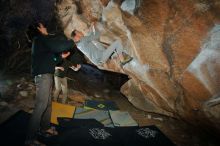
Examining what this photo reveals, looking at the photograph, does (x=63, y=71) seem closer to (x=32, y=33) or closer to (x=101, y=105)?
(x=101, y=105)

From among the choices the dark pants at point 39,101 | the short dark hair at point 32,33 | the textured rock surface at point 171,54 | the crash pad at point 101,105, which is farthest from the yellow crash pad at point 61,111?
the short dark hair at point 32,33

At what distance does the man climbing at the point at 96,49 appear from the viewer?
21.7 feet

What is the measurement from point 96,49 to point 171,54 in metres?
2.03

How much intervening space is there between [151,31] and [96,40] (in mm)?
1778

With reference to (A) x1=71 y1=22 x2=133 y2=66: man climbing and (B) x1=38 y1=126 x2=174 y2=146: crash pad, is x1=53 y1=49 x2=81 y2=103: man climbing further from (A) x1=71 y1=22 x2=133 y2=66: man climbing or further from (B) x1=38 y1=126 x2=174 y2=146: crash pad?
(B) x1=38 y1=126 x2=174 y2=146: crash pad

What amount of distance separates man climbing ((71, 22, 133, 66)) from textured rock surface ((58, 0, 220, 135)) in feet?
0.51

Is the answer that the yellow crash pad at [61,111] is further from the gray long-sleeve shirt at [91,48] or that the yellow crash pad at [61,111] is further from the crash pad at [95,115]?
the gray long-sleeve shirt at [91,48]

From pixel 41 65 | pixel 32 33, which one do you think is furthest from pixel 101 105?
pixel 32 33

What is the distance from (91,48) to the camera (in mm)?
6750

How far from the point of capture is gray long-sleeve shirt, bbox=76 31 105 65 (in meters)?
6.73

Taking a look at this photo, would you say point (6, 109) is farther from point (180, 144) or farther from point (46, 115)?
point (180, 144)

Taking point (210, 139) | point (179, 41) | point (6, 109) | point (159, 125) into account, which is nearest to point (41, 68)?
point (6, 109)

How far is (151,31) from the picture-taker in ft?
19.0

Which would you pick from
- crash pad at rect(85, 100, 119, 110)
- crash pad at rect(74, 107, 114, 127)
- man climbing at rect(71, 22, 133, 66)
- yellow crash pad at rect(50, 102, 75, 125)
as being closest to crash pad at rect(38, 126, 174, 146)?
crash pad at rect(74, 107, 114, 127)
